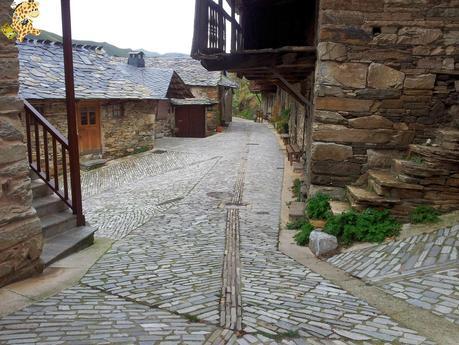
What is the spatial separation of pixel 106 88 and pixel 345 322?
45.0ft

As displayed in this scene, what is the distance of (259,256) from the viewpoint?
5152mm

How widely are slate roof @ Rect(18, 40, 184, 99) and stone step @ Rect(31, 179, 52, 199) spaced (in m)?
6.62

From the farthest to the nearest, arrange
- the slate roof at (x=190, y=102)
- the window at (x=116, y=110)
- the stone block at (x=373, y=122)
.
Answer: the slate roof at (x=190, y=102) → the window at (x=116, y=110) → the stone block at (x=373, y=122)

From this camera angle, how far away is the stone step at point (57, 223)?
4.72 meters

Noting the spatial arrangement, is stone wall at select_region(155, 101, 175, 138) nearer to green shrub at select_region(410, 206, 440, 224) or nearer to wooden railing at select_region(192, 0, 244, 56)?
wooden railing at select_region(192, 0, 244, 56)

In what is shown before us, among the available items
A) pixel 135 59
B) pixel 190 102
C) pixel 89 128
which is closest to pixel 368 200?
pixel 89 128

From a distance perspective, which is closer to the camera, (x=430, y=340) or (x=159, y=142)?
(x=430, y=340)

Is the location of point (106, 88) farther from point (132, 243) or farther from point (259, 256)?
point (259, 256)

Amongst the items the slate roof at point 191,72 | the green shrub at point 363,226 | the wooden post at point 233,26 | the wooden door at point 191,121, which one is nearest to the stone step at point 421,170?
the green shrub at point 363,226

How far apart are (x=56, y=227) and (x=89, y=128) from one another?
1085 cm

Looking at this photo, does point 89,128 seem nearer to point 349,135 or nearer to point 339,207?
point 349,135

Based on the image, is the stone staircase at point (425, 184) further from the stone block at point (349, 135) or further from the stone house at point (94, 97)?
the stone house at point (94, 97)

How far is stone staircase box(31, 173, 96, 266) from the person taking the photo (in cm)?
457

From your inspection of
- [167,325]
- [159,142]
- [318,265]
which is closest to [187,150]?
[159,142]
